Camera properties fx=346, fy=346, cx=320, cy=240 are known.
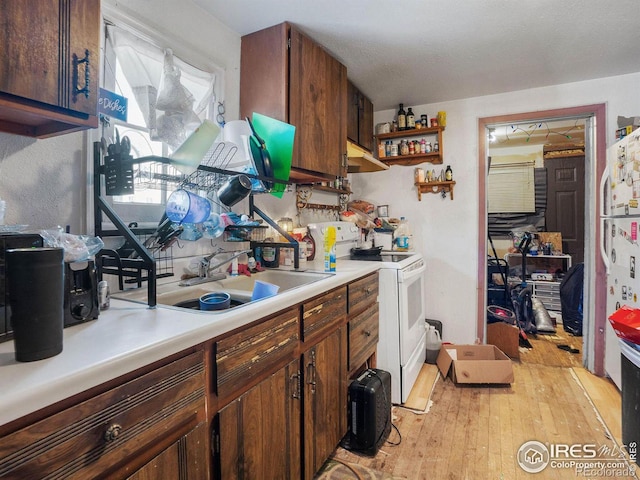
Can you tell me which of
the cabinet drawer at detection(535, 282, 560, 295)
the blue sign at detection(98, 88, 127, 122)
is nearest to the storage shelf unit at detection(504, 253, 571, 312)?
the cabinet drawer at detection(535, 282, 560, 295)

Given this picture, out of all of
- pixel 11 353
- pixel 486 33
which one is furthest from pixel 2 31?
pixel 486 33

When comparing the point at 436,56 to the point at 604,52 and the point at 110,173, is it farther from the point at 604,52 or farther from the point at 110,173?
the point at 110,173

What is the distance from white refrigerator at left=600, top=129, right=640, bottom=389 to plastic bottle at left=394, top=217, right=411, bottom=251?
1391 millimetres

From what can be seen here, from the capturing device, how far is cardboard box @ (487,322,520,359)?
117 inches

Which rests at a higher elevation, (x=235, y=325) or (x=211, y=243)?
(x=211, y=243)

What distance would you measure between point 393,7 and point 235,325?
173cm


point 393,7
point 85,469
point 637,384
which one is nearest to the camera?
point 85,469

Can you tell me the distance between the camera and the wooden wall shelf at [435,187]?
121 inches

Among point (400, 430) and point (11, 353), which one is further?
point (400, 430)

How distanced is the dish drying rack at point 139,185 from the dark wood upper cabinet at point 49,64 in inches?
8.6

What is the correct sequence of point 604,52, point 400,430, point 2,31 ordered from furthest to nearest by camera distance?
Answer: point 604,52
point 400,430
point 2,31

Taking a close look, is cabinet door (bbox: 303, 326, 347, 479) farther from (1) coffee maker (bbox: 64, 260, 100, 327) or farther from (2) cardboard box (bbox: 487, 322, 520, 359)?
(2) cardboard box (bbox: 487, 322, 520, 359)

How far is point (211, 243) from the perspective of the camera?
177 cm

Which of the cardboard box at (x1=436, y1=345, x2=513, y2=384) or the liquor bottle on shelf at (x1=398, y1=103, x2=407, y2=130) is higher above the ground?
the liquor bottle on shelf at (x1=398, y1=103, x2=407, y2=130)
